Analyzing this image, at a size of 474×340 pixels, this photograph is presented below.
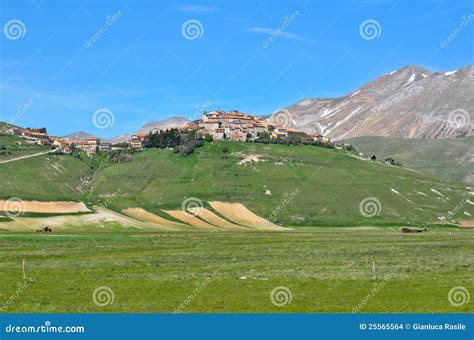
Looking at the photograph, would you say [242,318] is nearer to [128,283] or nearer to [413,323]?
[413,323]

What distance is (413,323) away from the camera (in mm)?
29594

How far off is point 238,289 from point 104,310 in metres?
10.5

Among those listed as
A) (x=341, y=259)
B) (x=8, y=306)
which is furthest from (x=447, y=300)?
(x=341, y=259)
